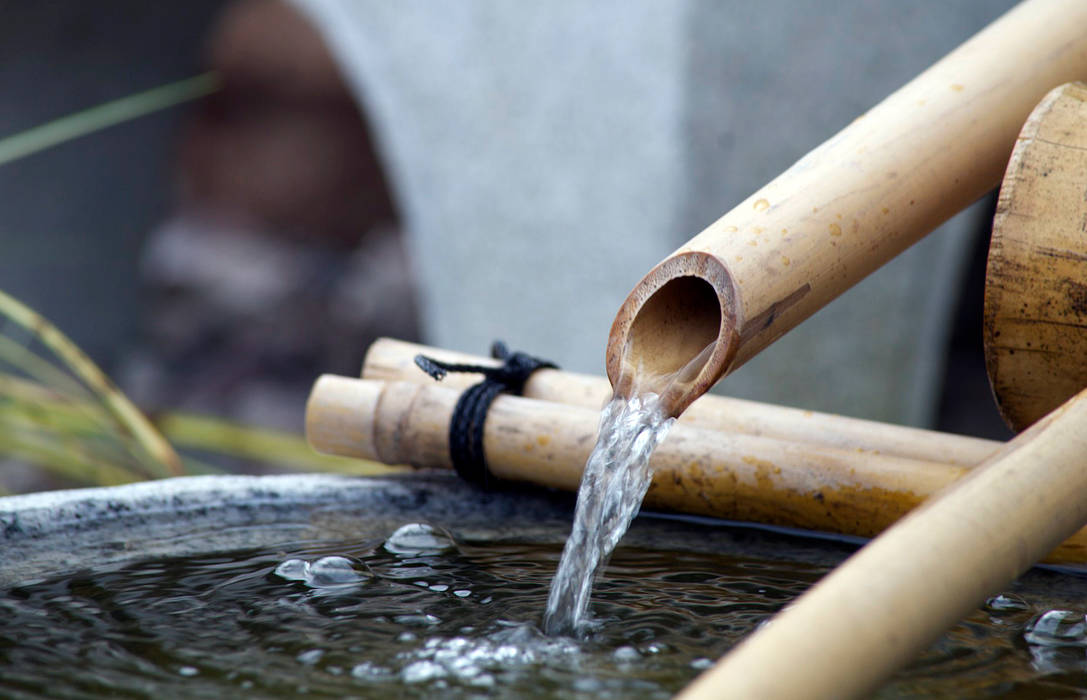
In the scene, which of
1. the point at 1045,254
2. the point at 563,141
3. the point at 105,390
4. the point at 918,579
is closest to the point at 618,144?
the point at 563,141

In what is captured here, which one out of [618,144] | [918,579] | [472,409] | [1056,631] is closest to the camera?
[918,579]

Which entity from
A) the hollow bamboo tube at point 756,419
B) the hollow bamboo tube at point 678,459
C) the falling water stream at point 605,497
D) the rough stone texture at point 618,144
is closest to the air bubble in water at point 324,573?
the falling water stream at point 605,497

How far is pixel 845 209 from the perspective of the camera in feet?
4.54

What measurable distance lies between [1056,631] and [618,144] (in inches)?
98.5

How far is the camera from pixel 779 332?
1.34 metres

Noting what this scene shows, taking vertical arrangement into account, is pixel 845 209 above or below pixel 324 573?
above

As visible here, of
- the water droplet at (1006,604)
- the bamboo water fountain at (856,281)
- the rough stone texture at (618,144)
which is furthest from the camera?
the rough stone texture at (618,144)

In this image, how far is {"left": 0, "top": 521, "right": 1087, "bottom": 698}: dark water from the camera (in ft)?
3.57

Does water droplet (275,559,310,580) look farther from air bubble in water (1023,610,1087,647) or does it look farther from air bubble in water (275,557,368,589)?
air bubble in water (1023,610,1087,647)

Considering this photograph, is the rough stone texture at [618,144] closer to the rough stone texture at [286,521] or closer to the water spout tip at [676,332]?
the rough stone texture at [286,521]

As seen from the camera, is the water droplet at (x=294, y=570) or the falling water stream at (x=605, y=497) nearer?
the falling water stream at (x=605, y=497)

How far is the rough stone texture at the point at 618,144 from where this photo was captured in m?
3.43

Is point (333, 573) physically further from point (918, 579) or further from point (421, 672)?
point (918, 579)

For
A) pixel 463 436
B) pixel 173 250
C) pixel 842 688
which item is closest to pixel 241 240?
pixel 173 250
